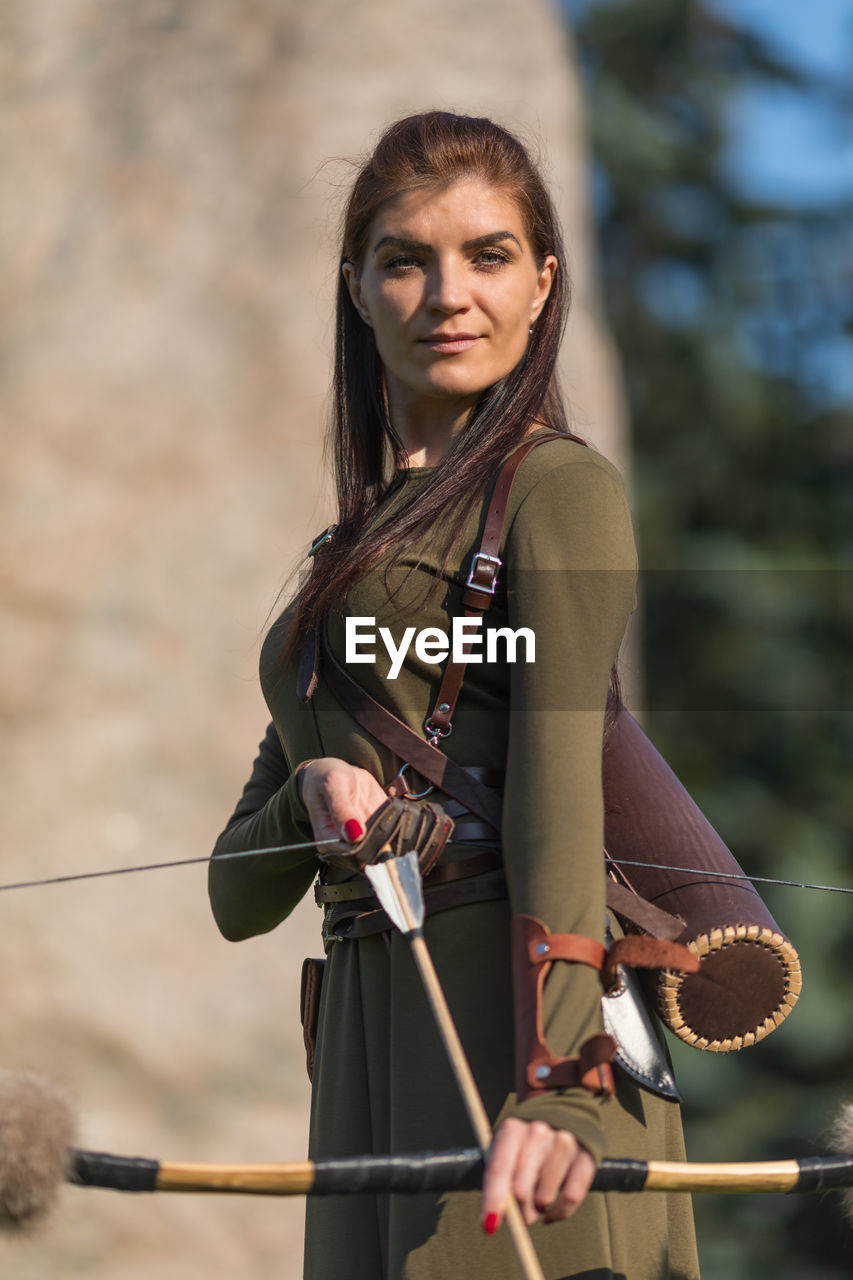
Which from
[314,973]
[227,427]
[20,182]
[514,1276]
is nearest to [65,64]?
[20,182]

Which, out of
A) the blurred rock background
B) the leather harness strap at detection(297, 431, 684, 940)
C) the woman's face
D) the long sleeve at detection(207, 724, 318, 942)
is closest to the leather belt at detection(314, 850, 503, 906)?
the leather harness strap at detection(297, 431, 684, 940)

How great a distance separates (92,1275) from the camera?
4.17 m

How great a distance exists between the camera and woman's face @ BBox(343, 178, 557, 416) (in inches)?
64.9

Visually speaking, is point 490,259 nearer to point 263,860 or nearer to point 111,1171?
point 263,860

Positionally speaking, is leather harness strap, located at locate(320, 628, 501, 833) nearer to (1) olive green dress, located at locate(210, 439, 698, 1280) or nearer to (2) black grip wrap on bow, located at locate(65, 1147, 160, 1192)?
(1) olive green dress, located at locate(210, 439, 698, 1280)

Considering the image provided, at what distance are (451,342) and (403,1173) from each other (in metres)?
0.82

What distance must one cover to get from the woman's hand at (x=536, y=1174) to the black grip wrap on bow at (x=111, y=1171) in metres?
0.30

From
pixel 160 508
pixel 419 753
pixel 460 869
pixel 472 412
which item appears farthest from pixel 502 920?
pixel 160 508

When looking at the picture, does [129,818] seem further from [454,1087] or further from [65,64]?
[454,1087]

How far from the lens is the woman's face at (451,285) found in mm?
1647

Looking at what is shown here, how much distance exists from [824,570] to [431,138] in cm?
618

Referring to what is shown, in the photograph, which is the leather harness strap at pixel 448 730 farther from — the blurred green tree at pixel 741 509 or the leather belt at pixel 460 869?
the blurred green tree at pixel 741 509

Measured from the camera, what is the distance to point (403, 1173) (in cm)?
131

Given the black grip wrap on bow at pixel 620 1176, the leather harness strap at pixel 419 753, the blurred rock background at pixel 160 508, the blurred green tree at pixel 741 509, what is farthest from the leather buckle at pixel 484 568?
the blurred green tree at pixel 741 509
